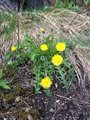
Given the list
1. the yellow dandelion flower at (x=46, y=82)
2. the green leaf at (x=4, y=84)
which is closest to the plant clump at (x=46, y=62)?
the yellow dandelion flower at (x=46, y=82)

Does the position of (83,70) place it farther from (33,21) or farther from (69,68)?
(33,21)

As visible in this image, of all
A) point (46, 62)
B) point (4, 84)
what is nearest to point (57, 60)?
point (46, 62)

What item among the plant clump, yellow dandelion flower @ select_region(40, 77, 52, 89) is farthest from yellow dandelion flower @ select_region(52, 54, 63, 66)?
yellow dandelion flower @ select_region(40, 77, 52, 89)

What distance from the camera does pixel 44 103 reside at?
8.43ft

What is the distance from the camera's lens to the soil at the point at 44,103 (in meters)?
2.52

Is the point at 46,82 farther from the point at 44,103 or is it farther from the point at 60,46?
the point at 60,46

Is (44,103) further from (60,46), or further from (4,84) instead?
(60,46)

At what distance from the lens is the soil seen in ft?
8.25

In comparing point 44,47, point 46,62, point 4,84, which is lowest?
point 4,84

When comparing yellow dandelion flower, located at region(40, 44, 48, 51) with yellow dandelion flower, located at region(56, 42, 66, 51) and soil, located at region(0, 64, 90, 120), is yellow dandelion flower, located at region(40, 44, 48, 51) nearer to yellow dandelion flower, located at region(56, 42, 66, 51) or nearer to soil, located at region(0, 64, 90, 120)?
yellow dandelion flower, located at region(56, 42, 66, 51)

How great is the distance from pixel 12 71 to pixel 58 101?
47 cm

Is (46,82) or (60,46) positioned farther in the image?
(60,46)

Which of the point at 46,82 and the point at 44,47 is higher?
the point at 44,47

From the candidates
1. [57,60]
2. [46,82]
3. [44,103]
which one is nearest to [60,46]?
[57,60]
